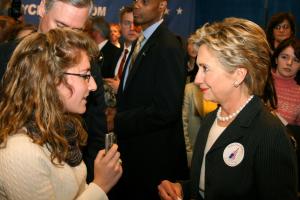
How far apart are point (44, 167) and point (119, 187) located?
1.76 m

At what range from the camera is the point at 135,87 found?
9.37ft

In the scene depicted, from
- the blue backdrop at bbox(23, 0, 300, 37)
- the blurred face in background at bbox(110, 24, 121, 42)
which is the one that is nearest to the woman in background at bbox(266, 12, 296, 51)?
the blue backdrop at bbox(23, 0, 300, 37)

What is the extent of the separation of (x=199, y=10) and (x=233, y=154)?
5601 mm

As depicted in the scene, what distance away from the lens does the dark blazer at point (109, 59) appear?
4992 mm

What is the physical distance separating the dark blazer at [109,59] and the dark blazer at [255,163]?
Result: 131 inches

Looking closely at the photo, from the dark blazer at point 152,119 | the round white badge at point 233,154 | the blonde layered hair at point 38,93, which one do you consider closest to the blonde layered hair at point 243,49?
the round white badge at point 233,154

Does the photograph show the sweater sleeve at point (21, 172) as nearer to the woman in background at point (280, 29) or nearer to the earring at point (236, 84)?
the earring at point (236, 84)

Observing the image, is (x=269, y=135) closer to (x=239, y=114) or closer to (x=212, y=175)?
(x=239, y=114)

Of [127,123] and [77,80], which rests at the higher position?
[77,80]

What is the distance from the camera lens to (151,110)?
276cm

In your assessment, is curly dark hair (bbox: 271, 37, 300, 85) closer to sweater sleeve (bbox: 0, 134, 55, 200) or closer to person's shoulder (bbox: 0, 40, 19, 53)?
person's shoulder (bbox: 0, 40, 19, 53)

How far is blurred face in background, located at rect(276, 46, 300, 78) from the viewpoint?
3.68 meters

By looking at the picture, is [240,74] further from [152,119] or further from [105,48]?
[105,48]

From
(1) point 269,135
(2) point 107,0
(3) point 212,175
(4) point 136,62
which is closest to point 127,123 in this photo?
(4) point 136,62
